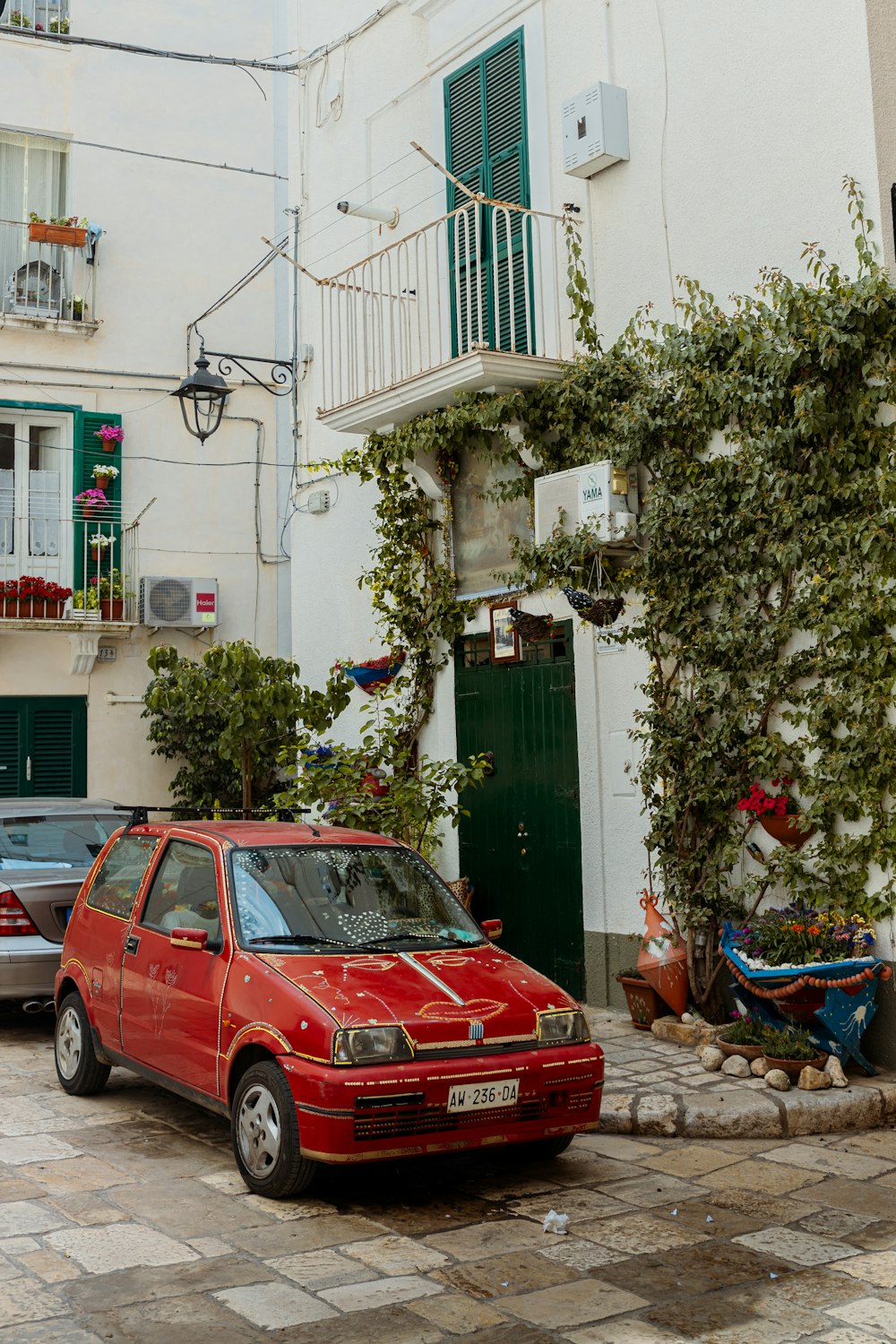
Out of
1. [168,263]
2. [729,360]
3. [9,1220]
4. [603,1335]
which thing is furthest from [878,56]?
[168,263]

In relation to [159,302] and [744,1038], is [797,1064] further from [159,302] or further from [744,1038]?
[159,302]

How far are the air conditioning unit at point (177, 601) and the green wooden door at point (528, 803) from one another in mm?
5496

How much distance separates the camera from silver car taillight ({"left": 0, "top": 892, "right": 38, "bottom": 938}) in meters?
→ 8.53

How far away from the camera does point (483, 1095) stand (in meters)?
5.43

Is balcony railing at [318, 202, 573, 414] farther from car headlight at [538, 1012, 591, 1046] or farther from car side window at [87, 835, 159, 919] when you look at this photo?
car headlight at [538, 1012, 591, 1046]

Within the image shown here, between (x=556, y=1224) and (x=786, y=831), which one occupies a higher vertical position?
(x=786, y=831)

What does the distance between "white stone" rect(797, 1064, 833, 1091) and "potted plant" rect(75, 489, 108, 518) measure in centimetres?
1093

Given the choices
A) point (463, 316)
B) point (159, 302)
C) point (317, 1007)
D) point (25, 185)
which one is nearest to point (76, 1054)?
point (317, 1007)

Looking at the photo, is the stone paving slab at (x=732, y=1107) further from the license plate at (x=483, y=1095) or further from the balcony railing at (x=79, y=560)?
the balcony railing at (x=79, y=560)

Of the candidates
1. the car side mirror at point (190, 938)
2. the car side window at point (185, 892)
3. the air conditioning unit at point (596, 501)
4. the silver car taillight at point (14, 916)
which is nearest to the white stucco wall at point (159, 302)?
the silver car taillight at point (14, 916)

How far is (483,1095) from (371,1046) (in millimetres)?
535

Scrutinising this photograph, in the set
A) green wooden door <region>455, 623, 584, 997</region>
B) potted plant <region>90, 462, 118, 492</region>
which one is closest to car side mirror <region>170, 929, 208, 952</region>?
green wooden door <region>455, 623, 584, 997</region>

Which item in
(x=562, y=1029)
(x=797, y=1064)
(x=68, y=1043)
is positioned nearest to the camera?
(x=562, y=1029)

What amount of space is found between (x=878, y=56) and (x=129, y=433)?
399 inches
